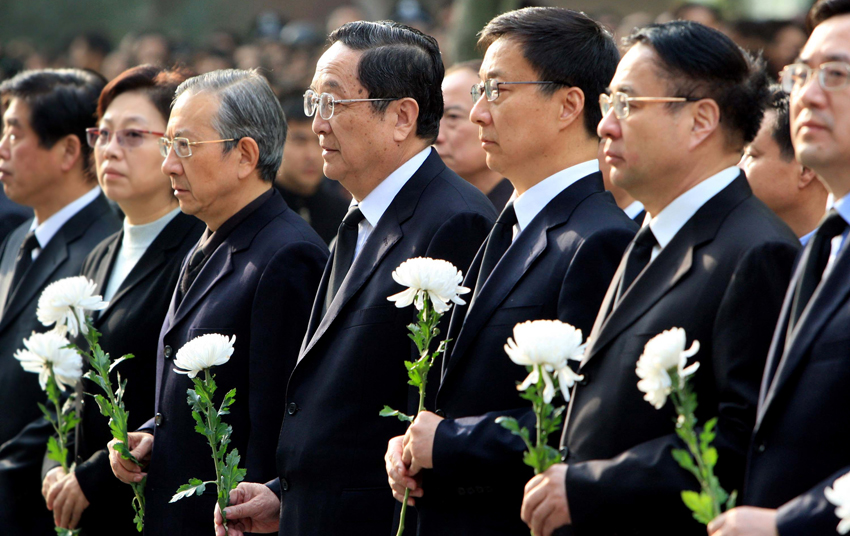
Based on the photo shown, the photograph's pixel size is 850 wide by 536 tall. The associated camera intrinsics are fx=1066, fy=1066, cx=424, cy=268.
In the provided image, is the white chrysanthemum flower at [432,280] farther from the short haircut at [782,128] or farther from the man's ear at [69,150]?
the man's ear at [69,150]

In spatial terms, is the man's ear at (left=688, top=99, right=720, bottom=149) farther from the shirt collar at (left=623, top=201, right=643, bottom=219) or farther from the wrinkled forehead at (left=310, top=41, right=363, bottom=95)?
the shirt collar at (left=623, top=201, right=643, bottom=219)

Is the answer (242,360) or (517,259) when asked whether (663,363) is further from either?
(242,360)

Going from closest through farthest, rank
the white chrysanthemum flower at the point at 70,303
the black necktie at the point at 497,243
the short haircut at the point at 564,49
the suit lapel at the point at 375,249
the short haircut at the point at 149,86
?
the black necktie at the point at 497,243 → the short haircut at the point at 564,49 → the suit lapel at the point at 375,249 → the white chrysanthemum flower at the point at 70,303 → the short haircut at the point at 149,86

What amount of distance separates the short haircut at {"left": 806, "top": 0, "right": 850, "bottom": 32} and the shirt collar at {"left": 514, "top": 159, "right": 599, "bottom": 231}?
3.22 ft

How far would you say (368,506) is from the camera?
3.88 meters

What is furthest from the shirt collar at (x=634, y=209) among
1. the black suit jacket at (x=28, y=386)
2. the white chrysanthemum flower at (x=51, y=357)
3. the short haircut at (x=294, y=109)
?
the short haircut at (x=294, y=109)

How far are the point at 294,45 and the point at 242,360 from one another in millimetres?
10644

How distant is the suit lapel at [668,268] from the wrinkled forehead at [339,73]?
5.28 feet

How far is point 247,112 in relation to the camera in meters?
4.74

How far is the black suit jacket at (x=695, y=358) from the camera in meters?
2.83

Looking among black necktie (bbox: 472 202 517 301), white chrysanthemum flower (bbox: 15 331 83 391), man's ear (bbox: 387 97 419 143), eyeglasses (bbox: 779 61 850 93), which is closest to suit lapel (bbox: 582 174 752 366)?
eyeglasses (bbox: 779 61 850 93)

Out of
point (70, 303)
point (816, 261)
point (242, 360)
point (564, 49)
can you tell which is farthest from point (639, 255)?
point (70, 303)

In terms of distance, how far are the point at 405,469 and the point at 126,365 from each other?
6.58 feet

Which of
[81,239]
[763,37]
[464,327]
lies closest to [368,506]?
[464,327]
